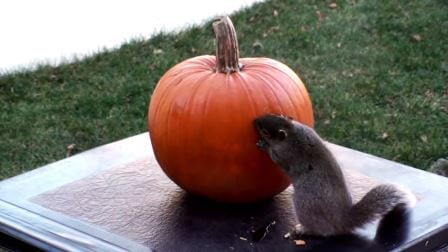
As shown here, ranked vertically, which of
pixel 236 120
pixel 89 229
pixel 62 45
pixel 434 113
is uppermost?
pixel 236 120

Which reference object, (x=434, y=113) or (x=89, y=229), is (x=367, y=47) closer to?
(x=434, y=113)

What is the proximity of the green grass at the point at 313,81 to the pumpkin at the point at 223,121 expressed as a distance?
Answer: 192cm

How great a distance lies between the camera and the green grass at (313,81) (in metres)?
4.25

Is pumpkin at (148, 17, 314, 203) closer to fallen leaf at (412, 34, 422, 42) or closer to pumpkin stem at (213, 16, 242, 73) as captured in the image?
pumpkin stem at (213, 16, 242, 73)

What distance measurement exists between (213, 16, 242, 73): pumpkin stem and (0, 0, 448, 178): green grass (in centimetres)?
202

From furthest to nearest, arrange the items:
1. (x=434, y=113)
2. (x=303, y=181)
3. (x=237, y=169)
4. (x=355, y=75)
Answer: (x=355, y=75) < (x=434, y=113) < (x=237, y=169) < (x=303, y=181)

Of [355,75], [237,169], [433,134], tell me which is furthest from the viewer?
[355,75]

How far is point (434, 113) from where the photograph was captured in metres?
4.60

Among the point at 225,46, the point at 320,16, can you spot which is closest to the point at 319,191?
the point at 225,46

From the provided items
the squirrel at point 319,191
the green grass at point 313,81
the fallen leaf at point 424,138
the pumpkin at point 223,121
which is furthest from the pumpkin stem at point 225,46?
the fallen leaf at point 424,138

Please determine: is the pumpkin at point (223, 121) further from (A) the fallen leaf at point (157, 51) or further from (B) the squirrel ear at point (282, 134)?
(A) the fallen leaf at point (157, 51)

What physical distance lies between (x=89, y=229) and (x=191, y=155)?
336mm

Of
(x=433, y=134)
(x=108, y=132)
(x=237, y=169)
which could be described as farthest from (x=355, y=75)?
(x=237, y=169)

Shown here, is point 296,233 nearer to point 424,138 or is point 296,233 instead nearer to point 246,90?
Answer: point 246,90
